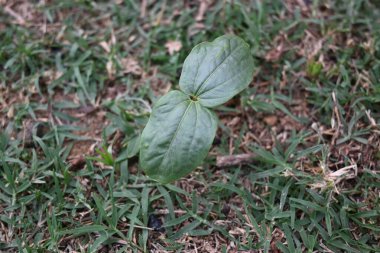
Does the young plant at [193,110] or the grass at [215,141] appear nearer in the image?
the young plant at [193,110]

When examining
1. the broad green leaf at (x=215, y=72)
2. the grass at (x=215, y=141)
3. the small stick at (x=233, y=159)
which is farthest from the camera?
the small stick at (x=233, y=159)

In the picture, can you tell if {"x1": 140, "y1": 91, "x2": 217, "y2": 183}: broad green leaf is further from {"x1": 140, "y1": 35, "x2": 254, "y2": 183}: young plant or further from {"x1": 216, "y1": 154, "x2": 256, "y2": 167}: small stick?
→ {"x1": 216, "y1": 154, "x2": 256, "y2": 167}: small stick

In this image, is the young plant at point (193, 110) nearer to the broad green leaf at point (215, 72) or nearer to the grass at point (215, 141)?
the broad green leaf at point (215, 72)

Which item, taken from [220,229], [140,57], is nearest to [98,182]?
[220,229]

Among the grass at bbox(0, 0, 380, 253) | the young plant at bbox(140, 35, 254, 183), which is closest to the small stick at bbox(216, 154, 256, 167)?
the grass at bbox(0, 0, 380, 253)

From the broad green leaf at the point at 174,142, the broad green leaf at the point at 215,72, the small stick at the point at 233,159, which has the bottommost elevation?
the small stick at the point at 233,159

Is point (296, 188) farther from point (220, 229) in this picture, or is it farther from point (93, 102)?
point (93, 102)

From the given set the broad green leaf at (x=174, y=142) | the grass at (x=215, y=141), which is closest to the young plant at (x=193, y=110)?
the broad green leaf at (x=174, y=142)

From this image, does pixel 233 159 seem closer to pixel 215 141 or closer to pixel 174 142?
pixel 215 141
